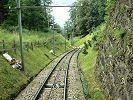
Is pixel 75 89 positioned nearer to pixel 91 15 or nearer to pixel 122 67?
pixel 122 67

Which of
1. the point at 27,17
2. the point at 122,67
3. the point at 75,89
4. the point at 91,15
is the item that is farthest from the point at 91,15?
the point at 122,67

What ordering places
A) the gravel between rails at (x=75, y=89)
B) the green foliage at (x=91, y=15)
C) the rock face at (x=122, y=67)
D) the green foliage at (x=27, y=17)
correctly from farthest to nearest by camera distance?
the green foliage at (x=91, y=15), the green foliage at (x=27, y=17), the gravel between rails at (x=75, y=89), the rock face at (x=122, y=67)

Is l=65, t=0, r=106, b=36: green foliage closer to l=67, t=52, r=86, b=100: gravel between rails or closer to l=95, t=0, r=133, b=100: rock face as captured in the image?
l=67, t=52, r=86, b=100: gravel between rails

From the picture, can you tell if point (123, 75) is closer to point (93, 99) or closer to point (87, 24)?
point (93, 99)

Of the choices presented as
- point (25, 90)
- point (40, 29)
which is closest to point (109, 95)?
point (25, 90)

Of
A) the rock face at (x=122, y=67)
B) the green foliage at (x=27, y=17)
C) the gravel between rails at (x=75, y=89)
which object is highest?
the green foliage at (x=27, y=17)

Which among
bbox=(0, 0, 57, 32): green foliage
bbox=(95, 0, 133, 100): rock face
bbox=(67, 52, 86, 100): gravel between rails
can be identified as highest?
bbox=(0, 0, 57, 32): green foliage

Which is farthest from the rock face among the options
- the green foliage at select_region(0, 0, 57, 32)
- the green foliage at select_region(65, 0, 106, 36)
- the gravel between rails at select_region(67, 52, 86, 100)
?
the green foliage at select_region(65, 0, 106, 36)

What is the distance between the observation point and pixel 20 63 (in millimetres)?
28250

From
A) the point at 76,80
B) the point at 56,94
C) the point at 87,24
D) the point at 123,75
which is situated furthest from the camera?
the point at 87,24

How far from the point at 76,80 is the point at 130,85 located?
14.1 metres

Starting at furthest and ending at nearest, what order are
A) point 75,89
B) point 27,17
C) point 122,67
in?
point 27,17 → point 75,89 → point 122,67

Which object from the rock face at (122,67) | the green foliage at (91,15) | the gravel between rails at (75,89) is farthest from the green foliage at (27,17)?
the rock face at (122,67)

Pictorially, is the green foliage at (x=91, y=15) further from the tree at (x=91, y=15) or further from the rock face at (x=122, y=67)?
the rock face at (x=122, y=67)
